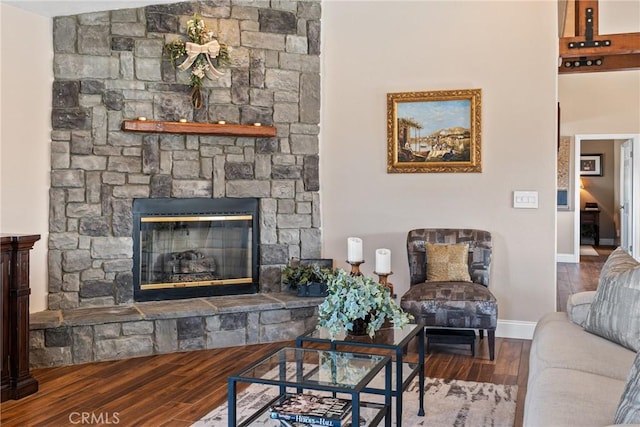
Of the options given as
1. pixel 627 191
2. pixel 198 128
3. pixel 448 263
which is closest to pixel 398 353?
pixel 448 263

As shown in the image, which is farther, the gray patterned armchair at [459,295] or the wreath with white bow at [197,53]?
the wreath with white bow at [197,53]

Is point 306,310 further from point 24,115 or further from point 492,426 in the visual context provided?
point 24,115

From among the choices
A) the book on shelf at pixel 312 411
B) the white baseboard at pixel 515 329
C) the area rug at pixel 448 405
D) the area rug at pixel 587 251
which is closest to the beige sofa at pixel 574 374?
the area rug at pixel 448 405

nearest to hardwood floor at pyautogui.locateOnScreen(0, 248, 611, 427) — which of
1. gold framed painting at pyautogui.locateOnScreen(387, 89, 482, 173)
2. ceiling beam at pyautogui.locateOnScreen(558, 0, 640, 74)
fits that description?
gold framed painting at pyautogui.locateOnScreen(387, 89, 482, 173)

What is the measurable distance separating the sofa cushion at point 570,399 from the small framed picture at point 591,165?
35.7ft

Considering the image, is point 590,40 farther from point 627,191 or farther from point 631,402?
point 627,191

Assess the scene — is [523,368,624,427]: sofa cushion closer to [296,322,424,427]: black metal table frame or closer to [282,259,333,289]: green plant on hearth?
[296,322,424,427]: black metal table frame

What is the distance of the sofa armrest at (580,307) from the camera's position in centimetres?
302

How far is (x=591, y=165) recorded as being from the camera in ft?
39.8

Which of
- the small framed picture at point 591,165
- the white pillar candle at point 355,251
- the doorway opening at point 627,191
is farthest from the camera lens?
the small framed picture at point 591,165

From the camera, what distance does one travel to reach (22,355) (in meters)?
3.44

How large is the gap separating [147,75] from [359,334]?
284cm

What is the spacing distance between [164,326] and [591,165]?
10.4 metres

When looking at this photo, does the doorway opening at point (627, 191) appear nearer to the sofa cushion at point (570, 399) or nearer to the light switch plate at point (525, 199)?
the light switch plate at point (525, 199)
